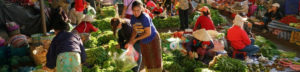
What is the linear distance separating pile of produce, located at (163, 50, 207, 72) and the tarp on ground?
4.20m

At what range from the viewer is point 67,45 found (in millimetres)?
2770

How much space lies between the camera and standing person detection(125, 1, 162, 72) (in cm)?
386

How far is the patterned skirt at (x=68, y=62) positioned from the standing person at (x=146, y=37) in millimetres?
1330

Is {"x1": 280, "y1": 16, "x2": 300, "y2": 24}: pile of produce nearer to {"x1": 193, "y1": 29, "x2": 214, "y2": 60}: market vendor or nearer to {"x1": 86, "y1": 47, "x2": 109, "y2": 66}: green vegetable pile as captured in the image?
{"x1": 193, "y1": 29, "x2": 214, "y2": 60}: market vendor

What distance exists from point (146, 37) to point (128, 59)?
2.00 feet

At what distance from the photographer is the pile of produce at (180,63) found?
4842 millimetres

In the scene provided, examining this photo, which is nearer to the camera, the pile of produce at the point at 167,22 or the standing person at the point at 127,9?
the standing person at the point at 127,9

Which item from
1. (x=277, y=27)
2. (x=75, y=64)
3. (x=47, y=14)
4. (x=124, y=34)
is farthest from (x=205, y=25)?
(x=47, y=14)

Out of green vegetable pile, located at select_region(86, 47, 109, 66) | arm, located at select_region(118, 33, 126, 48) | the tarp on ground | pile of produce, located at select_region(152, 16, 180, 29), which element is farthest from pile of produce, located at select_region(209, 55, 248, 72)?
the tarp on ground

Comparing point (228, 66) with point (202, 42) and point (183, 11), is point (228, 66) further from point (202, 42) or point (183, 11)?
point (183, 11)

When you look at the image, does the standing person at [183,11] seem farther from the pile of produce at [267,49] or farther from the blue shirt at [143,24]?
the blue shirt at [143,24]

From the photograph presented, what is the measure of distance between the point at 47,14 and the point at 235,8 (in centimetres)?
755

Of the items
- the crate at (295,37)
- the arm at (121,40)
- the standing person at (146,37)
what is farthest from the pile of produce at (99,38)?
the crate at (295,37)

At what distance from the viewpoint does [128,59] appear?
4.33 m
